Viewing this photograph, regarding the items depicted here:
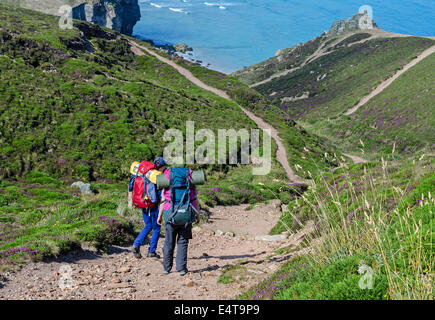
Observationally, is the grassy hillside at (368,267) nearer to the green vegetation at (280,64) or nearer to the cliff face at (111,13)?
the green vegetation at (280,64)

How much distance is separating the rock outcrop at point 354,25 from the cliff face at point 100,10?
Answer: 83.5 meters

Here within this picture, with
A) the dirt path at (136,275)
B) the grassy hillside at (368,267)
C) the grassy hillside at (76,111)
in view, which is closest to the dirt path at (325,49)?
the grassy hillside at (76,111)

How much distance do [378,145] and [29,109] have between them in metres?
47.7

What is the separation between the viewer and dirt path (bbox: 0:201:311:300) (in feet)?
20.2

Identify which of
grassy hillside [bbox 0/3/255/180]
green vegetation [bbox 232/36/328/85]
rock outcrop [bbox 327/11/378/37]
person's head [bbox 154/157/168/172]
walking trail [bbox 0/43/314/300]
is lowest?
walking trail [bbox 0/43/314/300]

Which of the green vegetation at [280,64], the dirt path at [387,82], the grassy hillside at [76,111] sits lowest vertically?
the grassy hillside at [76,111]

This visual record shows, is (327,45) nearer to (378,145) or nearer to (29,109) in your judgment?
(378,145)

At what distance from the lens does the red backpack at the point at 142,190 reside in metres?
7.92

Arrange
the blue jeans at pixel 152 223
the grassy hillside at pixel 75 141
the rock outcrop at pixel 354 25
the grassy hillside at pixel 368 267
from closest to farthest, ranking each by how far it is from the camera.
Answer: the grassy hillside at pixel 368 267 → the blue jeans at pixel 152 223 → the grassy hillside at pixel 75 141 → the rock outcrop at pixel 354 25

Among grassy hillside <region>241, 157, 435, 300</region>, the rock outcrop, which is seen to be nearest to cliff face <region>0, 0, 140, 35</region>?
the rock outcrop

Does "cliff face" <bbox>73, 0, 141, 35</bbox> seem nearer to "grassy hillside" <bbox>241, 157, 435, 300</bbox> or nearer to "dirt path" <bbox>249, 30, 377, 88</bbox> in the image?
"dirt path" <bbox>249, 30, 377, 88</bbox>

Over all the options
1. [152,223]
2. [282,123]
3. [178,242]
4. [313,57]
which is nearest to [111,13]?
[313,57]

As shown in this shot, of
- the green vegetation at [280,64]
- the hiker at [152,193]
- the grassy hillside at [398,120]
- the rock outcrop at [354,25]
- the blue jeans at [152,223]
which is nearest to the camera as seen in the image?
the hiker at [152,193]

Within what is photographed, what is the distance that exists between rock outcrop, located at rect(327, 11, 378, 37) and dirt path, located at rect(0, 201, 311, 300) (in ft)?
481
